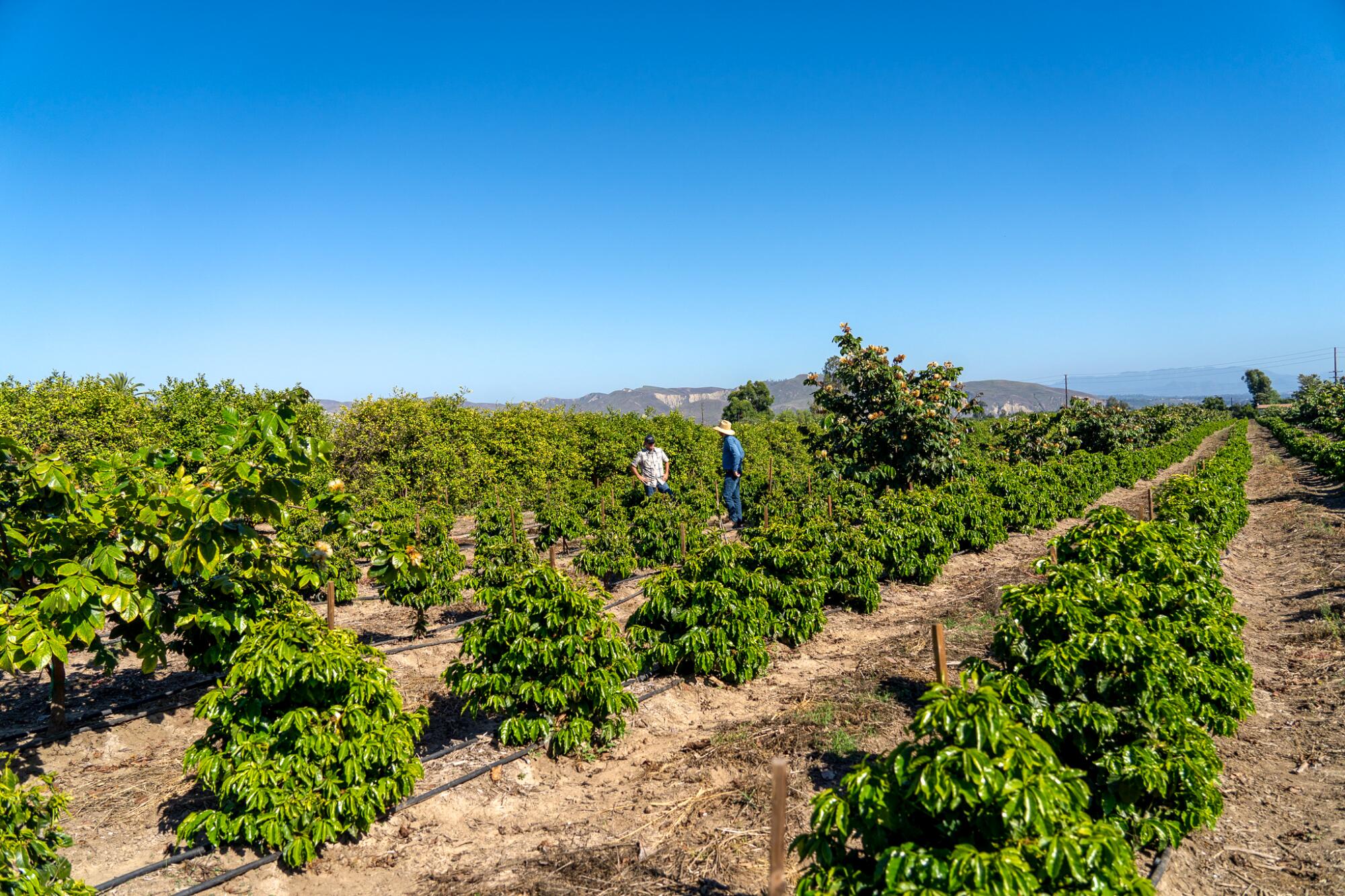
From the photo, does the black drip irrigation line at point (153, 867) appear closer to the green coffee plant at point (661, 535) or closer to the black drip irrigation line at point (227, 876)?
the black drip irrigation line at point (227, 876)

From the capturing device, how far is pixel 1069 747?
169 inches

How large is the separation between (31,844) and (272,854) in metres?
1.79

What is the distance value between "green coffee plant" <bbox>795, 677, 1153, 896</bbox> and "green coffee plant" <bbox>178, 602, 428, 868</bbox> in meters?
2.82

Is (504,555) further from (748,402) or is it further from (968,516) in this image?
(748,402)

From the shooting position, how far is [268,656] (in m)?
4.06

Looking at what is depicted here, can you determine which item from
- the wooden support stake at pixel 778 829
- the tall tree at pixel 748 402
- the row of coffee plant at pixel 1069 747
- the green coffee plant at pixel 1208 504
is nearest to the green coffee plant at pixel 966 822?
the row of coffee plant at pixel 1069 747

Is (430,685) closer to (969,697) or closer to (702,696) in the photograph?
(702,696)

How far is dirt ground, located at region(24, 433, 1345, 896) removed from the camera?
168 inches

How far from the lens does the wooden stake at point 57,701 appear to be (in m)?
5.53

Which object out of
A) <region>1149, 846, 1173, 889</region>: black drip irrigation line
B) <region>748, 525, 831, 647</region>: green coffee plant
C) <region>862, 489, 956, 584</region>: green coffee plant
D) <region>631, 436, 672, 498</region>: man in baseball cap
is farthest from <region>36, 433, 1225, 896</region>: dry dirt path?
<region>631, 436, 672, 498</region>: man in baseball cap

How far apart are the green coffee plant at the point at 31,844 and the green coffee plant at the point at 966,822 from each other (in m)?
2.98

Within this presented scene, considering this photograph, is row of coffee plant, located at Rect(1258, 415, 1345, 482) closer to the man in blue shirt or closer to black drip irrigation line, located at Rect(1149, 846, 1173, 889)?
the man in blue shirt

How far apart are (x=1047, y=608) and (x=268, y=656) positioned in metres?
4.86

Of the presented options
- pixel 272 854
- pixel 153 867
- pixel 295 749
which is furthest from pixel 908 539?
pixel 153 867
